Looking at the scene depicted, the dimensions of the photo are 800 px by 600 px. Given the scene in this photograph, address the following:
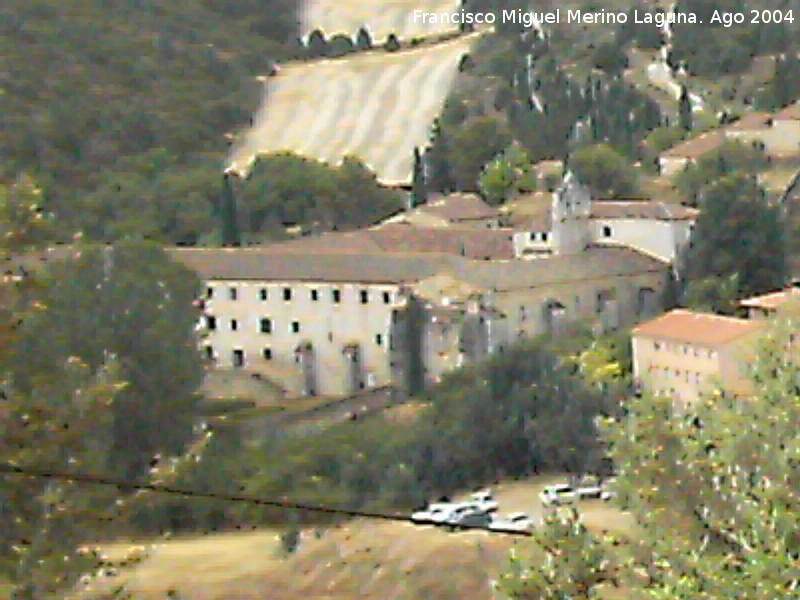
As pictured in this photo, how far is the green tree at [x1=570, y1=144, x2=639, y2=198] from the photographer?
35000 mm

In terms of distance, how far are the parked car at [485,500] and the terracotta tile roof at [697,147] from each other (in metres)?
14.9

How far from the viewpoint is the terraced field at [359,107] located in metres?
54.2

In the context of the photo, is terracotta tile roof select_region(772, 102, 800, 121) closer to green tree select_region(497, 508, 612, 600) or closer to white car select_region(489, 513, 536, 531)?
white car select_region(489, 513, 536, 531)

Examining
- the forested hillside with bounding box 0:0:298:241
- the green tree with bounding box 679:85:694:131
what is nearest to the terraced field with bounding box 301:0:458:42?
the forested hillside with bounding box 0:0:298:241

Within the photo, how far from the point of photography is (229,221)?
35.2 meters

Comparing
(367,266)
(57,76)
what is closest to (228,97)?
(57,76)

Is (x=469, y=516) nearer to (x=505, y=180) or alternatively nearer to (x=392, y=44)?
(x=505, y=180)

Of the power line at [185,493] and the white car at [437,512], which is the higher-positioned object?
the power line at [185,493]

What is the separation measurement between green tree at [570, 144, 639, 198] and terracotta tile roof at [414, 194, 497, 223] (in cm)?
173

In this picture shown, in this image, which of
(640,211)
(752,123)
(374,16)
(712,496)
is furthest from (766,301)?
(374,16)

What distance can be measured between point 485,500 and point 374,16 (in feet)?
175

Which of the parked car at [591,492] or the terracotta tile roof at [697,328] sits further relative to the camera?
the terracotta tile roof at [697,328]

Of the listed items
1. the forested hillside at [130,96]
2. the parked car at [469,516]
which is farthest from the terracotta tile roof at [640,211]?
the forested hillside at [130,96]

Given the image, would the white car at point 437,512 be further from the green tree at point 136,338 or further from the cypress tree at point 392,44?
the cypress tree at point 392,44
